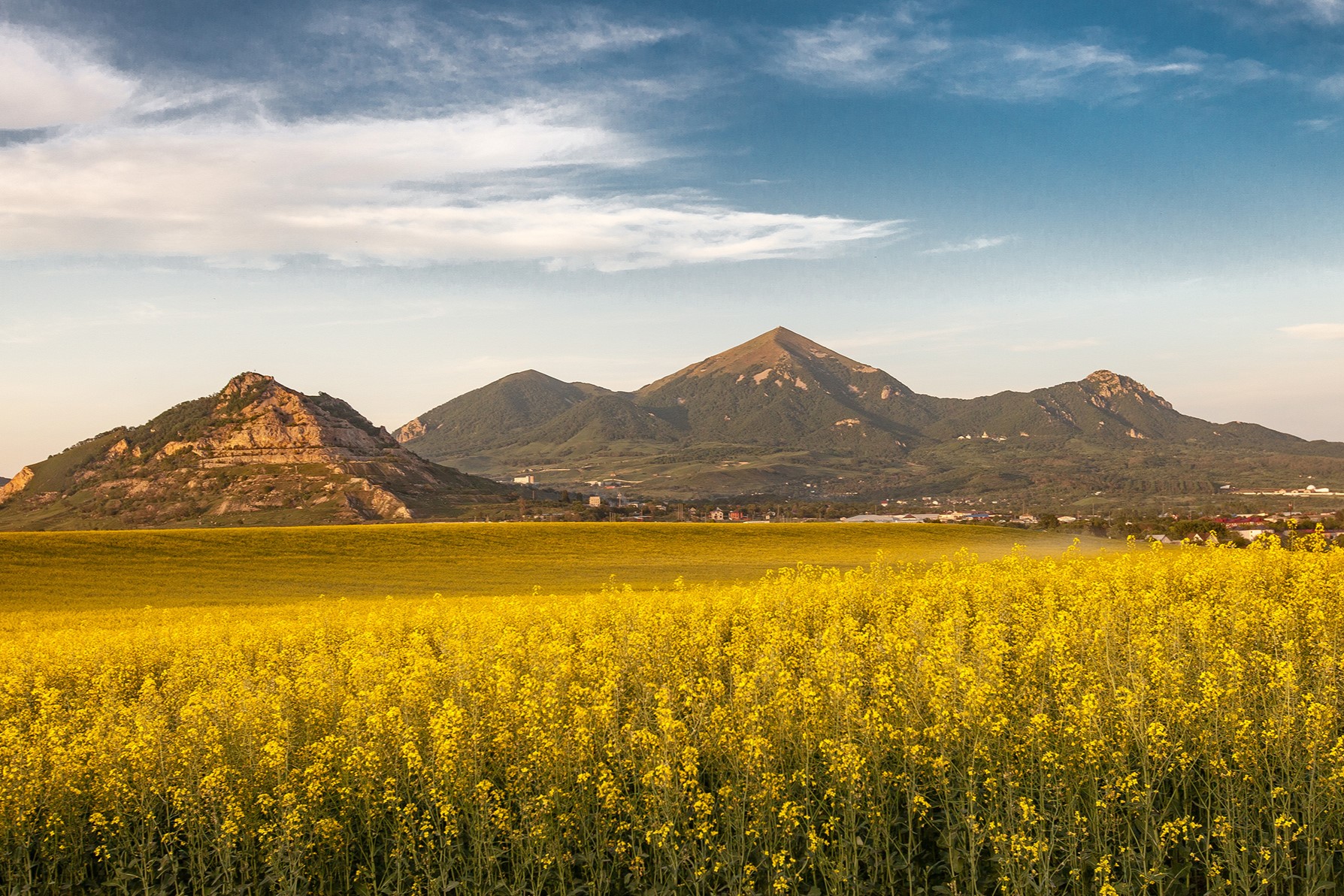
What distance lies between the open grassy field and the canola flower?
24732mm

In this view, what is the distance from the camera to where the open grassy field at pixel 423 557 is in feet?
135

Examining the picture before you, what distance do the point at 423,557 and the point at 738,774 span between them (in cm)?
4906

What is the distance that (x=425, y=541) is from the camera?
59000 millimetres

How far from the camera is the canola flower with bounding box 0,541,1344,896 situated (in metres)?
8.18

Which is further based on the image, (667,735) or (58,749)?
(58,749)

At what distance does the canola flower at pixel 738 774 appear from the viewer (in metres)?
8.18

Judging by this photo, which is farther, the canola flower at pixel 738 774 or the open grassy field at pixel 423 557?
the open grassy field at pixel 423 557

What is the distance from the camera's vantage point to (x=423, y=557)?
54969 millimetres

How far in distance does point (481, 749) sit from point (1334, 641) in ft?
36.1

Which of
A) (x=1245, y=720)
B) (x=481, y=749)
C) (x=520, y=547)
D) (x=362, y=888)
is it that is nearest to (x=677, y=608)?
(x=481, y=749)

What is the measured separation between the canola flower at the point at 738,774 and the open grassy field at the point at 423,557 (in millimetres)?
24732

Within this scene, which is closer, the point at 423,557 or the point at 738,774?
the point at 738,774

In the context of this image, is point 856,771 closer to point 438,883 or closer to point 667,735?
point 667,735

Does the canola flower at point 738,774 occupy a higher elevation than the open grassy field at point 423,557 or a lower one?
higher
